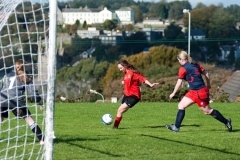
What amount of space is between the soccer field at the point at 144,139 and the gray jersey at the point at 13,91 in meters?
0.97

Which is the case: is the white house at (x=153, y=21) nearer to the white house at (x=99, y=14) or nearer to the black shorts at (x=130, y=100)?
the white house at (x=99, y=14)

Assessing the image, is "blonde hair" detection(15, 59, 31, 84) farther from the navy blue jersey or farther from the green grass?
the navy blue jersey

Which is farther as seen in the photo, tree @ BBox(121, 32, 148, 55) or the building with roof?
the building with roof

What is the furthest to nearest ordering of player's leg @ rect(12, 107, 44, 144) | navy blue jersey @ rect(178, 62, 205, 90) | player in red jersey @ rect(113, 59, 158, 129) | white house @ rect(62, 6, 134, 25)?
white house @ rect(62, 6, 134, 25) < player in red jersey @ rect(113, 59, 158, 129) < navy blue jersey @ rect(178, 62, 205, 90) < player's leg @ rect(12, 107, 44, 144)

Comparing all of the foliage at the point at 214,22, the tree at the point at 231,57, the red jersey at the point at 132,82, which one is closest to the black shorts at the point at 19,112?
the red jersey at the point at 132,82

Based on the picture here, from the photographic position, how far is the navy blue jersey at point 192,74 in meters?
12.7

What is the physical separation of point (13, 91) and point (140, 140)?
92.5 inches

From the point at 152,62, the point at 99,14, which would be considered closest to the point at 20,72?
the point at 152,62

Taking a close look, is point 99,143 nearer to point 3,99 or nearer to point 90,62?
point 3,99

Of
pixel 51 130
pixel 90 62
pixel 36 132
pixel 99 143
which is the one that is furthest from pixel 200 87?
pixel 90 62

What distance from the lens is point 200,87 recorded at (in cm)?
1273

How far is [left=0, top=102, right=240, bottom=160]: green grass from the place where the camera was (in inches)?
400

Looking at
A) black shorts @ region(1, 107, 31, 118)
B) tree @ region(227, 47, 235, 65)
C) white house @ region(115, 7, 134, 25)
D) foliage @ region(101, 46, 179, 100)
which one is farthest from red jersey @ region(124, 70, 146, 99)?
white house @ region(115, 7, 134, 25)

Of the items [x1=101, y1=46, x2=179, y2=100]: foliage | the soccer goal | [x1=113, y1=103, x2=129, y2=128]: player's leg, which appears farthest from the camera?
[x1=101, y1=46, x2=179, y2=100]: foliage
